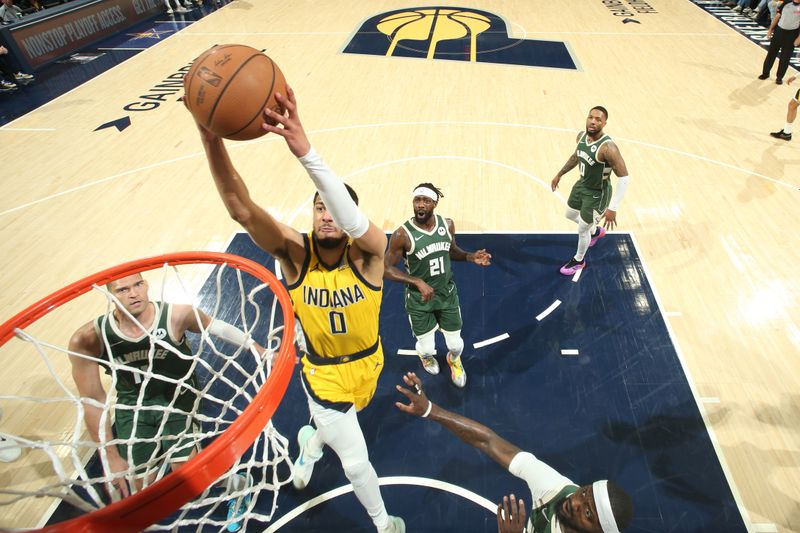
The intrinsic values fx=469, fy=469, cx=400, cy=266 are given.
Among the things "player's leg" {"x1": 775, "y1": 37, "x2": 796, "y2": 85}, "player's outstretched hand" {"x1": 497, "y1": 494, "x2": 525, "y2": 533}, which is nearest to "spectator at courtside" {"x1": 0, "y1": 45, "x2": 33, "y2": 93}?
"player's outstretched hand" {"x1": 497, "y1": 494, "x2": 525, "y2": 533}

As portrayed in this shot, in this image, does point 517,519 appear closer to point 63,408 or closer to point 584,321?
point 584,321

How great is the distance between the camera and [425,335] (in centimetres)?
388

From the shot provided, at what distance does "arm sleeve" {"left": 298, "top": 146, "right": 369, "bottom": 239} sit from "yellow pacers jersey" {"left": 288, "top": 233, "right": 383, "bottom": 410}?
0.66m

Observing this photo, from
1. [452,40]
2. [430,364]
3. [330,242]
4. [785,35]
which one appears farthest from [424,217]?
[452,40]

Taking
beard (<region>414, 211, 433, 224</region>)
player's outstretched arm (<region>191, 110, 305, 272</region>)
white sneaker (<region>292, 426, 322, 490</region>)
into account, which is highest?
player's outstretched arm (<region>191, 110, 305, 272</region>)

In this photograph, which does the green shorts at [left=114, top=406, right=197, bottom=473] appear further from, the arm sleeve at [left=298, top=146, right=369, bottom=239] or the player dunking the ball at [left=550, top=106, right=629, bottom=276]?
the player dunking the ball at [left=550, top=106, right=629, bottom=276]

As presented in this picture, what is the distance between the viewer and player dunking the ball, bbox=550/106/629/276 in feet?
14.6

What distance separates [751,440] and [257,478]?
3724 mm

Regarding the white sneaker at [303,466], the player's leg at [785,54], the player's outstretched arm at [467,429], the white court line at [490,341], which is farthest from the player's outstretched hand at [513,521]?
the player's leg at [785,54]

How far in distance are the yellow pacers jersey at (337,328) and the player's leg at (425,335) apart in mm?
964

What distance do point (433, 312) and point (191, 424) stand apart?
1.93 m

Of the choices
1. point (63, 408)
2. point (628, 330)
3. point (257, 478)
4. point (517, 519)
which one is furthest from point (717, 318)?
point (63, 408)

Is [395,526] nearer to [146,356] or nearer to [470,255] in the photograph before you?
[146,356]

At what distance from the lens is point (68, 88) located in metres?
10.2
